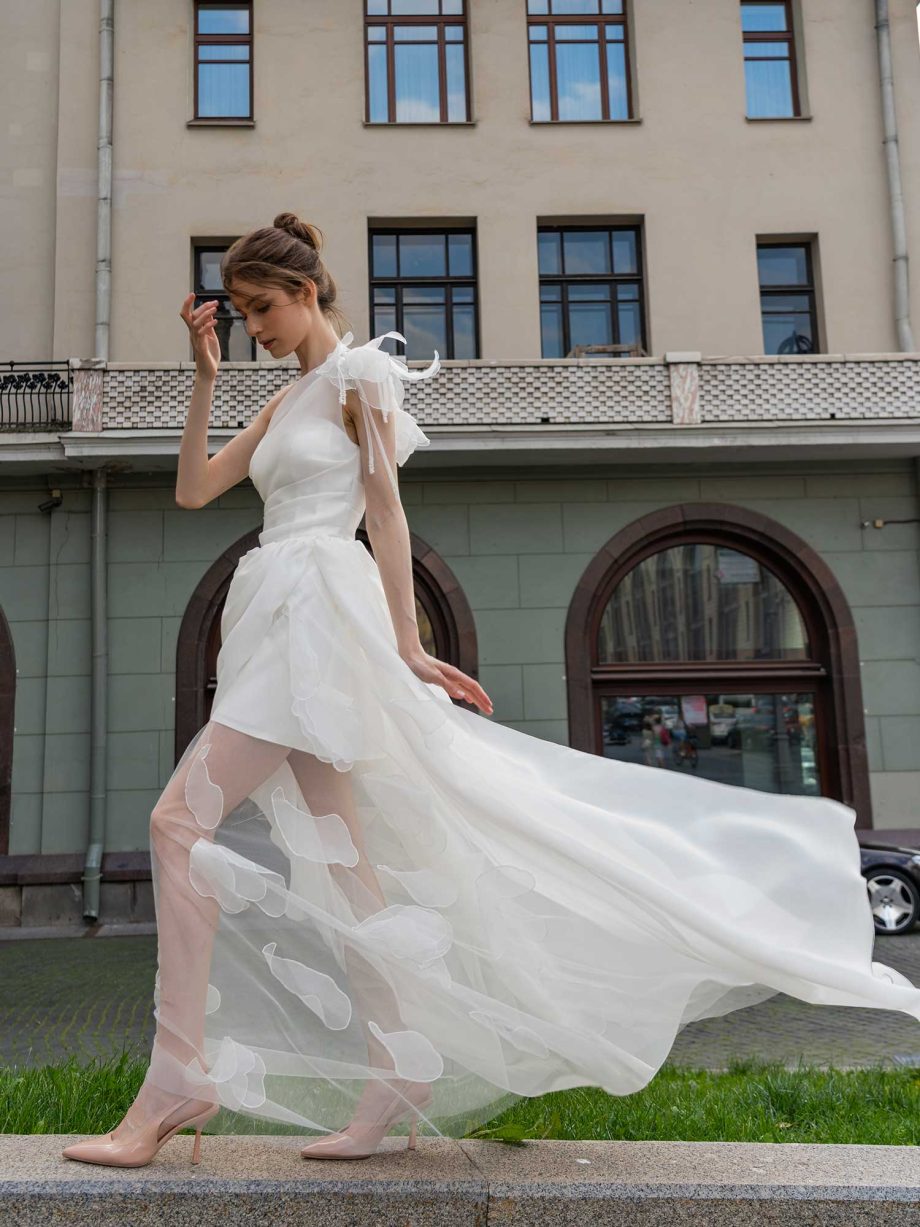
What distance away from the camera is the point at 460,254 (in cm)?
1511

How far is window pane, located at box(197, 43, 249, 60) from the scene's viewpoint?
15266 millimetres

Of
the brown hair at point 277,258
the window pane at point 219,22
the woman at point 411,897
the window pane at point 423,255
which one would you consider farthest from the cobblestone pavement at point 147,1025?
the window pane at point 219,22

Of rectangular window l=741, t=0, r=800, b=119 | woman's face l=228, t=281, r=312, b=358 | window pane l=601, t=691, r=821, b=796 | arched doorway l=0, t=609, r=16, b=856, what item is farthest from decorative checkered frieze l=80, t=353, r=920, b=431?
woman's face l=228, t=281, r=312, b=358

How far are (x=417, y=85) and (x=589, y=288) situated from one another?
3.73 m

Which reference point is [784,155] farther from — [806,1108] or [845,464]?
[806,1108]

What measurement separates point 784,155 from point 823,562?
5.66 meters

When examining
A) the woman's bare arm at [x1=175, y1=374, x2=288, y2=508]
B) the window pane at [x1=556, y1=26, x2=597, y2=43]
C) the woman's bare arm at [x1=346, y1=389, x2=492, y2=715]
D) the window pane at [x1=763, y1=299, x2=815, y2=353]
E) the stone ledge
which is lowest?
the stone ledge

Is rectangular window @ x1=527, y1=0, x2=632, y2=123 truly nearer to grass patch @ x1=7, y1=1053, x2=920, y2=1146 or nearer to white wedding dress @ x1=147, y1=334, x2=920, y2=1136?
grass patch @ x1=7, y1=1053, x2=920, y2=1146

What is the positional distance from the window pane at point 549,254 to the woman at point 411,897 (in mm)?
12824

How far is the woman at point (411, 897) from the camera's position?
8.50 feet

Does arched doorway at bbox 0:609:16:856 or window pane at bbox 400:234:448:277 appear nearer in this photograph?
arched doorway at bbox 0:609:16:856

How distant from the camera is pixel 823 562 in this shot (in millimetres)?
14461

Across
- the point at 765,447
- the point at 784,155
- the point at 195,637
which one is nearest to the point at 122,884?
the point at 195,637

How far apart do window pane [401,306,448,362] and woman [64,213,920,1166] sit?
1237 cm
